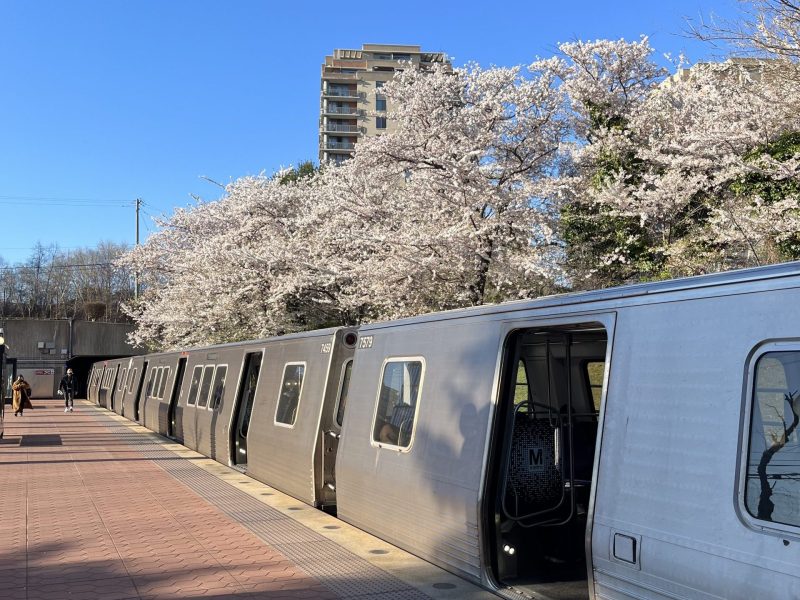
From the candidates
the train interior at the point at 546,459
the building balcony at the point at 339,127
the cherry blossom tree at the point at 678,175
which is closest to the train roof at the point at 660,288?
the train interior at the point at 546,459

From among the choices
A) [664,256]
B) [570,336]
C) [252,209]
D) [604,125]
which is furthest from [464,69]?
[570,336]

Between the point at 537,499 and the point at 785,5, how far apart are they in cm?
840

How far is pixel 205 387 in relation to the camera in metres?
16.9

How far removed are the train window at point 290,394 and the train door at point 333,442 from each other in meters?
0.99

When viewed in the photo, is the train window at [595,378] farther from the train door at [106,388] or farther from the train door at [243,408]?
the train door at [106,388]

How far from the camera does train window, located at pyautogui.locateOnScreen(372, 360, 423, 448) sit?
7.33m

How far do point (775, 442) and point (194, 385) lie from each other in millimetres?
16040

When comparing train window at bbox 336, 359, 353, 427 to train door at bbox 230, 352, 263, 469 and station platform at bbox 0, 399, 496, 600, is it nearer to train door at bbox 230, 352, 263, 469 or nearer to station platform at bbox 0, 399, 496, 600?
station platform at bbox 0, 399, 496, 600

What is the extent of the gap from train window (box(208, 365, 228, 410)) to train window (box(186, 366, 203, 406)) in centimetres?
182

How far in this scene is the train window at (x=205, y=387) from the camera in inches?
655

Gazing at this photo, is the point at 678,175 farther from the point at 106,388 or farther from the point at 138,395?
the point at 106,388

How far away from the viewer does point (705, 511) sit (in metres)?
3.86

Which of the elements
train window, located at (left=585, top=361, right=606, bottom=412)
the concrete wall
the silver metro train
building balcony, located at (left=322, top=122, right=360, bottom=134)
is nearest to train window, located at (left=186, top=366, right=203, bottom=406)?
the silver metro train

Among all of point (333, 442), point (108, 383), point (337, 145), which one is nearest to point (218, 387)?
point (333, 442)
